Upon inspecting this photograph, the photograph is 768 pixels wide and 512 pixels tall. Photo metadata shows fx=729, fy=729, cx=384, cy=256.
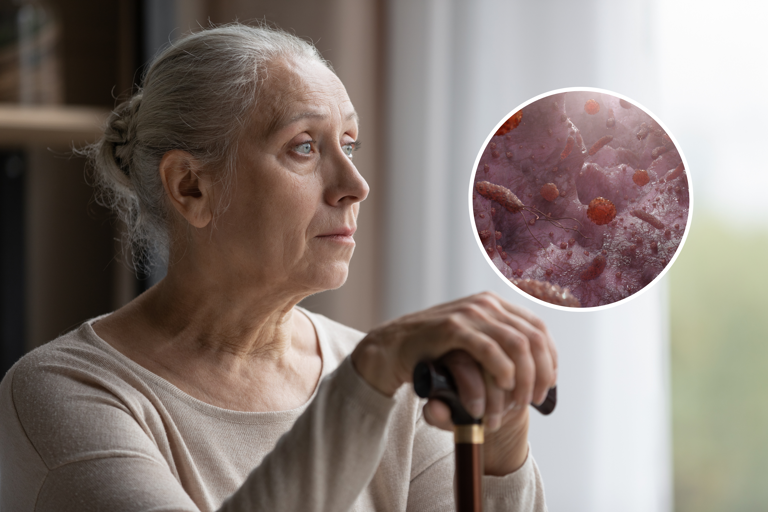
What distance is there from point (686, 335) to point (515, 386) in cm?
105

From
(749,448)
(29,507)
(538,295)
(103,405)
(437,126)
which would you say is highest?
(437,126)

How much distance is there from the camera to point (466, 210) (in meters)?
1.83

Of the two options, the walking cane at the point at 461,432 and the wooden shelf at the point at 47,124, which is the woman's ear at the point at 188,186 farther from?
the wooden shelf at the point at 47,124

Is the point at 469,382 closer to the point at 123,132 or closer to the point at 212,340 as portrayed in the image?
the point at 212,340

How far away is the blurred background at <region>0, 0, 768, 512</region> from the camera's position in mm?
1466

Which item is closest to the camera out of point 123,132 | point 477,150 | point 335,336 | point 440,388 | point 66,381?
point 440,388

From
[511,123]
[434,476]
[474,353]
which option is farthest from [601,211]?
[434,476]

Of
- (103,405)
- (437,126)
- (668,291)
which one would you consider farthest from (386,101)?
(103,405)

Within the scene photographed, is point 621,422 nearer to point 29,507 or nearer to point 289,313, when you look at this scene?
point 289,313

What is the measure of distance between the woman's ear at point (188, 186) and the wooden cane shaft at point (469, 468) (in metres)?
0.57

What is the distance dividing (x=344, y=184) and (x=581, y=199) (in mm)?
335

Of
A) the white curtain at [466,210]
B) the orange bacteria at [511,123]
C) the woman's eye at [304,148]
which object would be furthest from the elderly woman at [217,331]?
the white curtain at [466,210]

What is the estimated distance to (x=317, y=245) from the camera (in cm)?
98

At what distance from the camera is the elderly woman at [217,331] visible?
0.84 m
